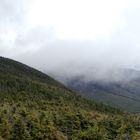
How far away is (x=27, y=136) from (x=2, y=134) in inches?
481

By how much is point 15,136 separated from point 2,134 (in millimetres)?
6967

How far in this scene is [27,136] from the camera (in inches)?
7869

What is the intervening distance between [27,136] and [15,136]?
18.9 feet

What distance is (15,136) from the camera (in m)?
200

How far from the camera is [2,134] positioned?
196 m
